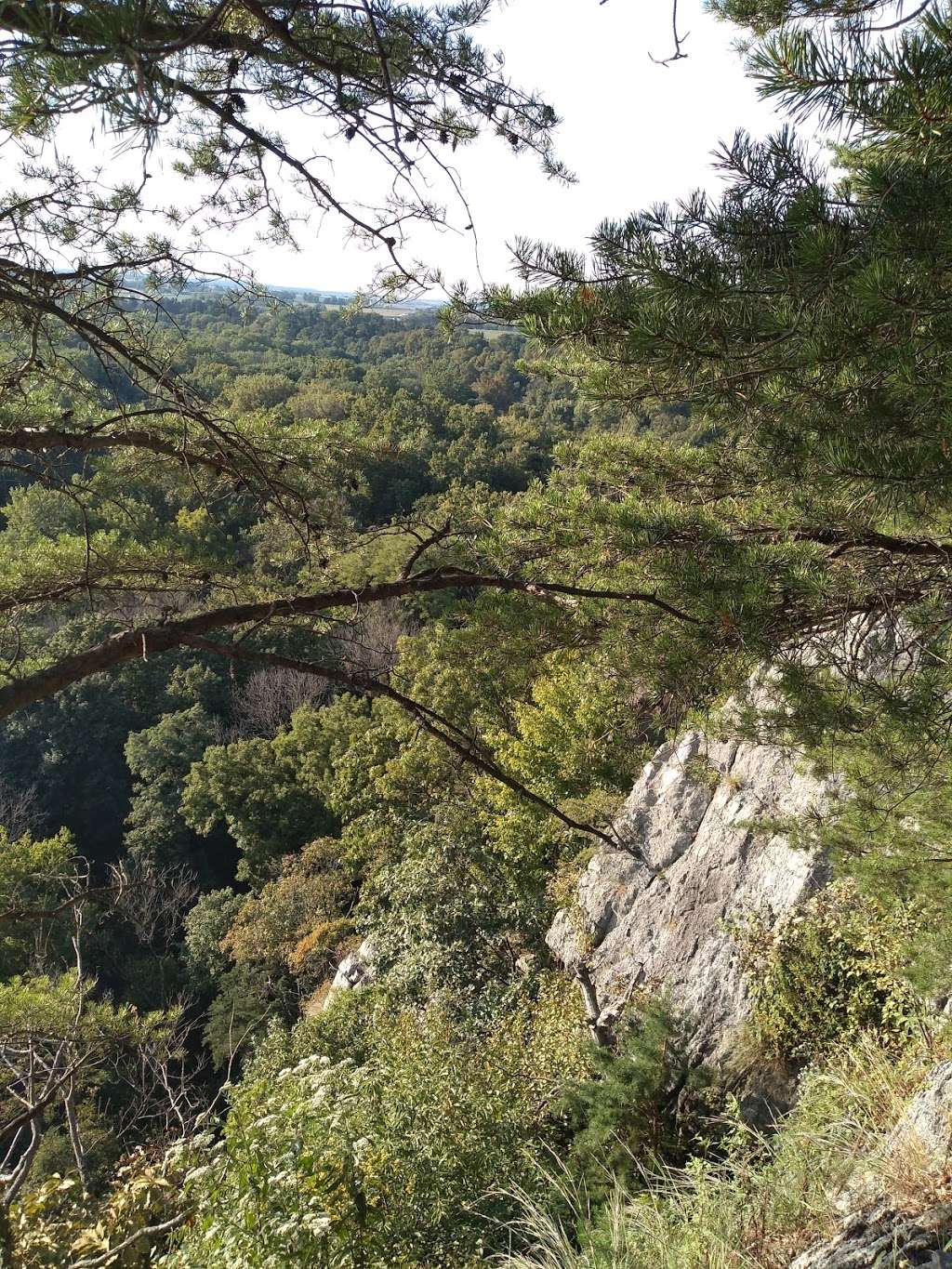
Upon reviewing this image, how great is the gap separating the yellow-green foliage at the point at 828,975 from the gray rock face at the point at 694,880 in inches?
9.5

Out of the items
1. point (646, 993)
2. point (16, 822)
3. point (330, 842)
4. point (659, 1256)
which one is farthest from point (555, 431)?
point (659, 1256)

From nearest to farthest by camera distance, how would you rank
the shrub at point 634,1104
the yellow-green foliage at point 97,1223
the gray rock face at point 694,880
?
the yellow-green foliage at point 97,1223
the shrub at point 634,1104
the gray rock face at point 694,880

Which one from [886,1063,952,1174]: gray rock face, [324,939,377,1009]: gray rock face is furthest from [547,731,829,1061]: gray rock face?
[324,939,377,1009]: gray rock face

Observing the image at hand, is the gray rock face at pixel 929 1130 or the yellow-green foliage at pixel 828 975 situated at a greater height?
the gray rock face at pixel 929 1130

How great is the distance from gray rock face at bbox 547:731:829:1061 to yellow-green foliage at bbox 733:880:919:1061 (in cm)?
24

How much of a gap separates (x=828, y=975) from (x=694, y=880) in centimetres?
173

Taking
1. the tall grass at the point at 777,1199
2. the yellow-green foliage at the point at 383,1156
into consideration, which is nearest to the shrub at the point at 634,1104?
the yellow-green foliage at the point at 383,1156

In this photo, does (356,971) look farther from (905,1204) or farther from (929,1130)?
(905,1204)

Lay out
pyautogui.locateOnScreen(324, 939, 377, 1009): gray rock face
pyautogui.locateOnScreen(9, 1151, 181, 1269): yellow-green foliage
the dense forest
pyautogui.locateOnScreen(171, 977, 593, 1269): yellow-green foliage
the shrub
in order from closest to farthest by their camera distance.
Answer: the dense forest
pyautogui.locateOnScreen(171, 977, 593, 1269): yellow-green foliage
pyautogui.locateOnScreen(9, 1151, 181, 1269): yellow-green foliage
the shrub
pyautogui.locateOnScreen(324, 939, 377, 1009): gray rock face

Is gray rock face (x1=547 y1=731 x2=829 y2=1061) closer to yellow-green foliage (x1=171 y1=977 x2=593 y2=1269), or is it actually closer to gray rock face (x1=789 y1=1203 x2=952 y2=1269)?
yellow-green foliage (x1=171 y1=977 x2=593 y2=1269)

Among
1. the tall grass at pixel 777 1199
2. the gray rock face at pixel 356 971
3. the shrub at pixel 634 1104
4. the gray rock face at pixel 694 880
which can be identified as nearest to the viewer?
the tall grass at pixel 777 1199

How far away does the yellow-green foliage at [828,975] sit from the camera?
16.9 feet

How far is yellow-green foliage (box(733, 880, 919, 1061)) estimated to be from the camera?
5.14 metres

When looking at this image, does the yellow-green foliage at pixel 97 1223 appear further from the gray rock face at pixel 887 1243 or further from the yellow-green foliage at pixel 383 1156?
the gray rock face at pixel 887 1243
